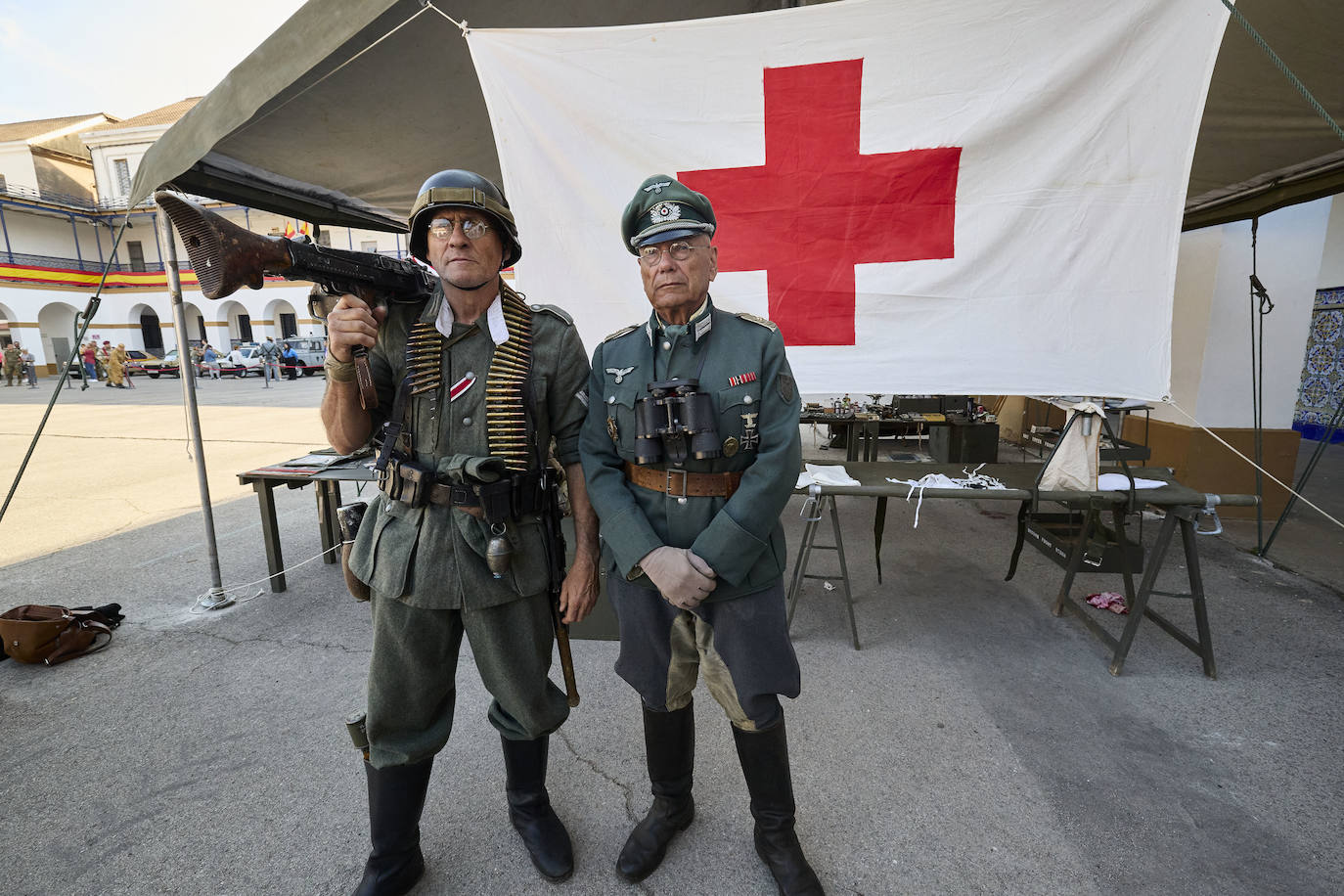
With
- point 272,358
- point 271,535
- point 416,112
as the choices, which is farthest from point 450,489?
point 272,358

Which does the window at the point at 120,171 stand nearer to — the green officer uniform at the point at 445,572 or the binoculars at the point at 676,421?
the green officer uniform at the point at 445,572

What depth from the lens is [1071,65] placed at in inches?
82.7

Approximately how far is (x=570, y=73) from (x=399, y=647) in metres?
2.28

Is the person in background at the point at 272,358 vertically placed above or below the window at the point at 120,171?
below

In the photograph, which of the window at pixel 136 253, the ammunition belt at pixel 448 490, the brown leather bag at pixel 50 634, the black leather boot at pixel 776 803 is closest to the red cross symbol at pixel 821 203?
the ammunition belt at pixel 448 490

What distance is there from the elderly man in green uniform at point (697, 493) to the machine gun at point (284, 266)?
543 millimetres

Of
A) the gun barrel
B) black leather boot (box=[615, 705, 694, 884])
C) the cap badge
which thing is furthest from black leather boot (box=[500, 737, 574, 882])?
the cap badge

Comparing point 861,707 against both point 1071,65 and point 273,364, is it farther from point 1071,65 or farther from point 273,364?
point 273,364

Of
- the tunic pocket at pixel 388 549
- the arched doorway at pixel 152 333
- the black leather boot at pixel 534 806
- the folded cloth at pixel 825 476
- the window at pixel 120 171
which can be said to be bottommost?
the black leather boot at pixel 534 806

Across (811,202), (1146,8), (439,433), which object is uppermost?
(1146,8)

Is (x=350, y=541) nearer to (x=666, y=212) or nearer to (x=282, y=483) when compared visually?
(x=282, y=483)

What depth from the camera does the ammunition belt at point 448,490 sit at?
1.38m

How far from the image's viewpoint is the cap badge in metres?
1.39

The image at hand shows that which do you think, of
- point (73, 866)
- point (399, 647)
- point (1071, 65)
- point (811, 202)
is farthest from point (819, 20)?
point (73, 866)
